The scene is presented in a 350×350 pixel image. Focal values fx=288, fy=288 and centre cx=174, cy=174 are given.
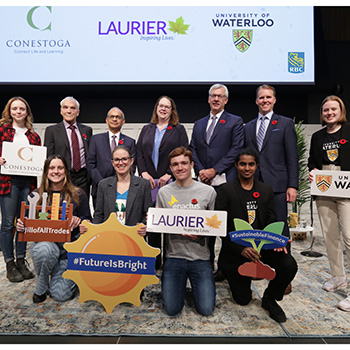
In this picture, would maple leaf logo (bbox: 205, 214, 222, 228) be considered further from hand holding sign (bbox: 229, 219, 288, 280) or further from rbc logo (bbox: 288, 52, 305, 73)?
rbc logo (bbox: 288, 52, 305, 73)

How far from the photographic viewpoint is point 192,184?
2.11 metres

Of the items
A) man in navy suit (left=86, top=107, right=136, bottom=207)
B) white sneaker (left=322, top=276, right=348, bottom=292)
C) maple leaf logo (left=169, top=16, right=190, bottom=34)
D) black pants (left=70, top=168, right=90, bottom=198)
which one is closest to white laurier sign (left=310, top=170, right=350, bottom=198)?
white sneaker (left=322, top=276, right=348, bottom=292)

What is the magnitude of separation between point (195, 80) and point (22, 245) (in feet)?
10.2

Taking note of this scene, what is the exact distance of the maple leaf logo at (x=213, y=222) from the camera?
1.88m

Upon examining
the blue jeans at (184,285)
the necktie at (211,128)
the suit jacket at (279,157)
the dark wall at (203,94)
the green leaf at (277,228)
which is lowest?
the blue jeans at (184,285)

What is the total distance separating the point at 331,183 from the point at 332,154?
0.24 meters

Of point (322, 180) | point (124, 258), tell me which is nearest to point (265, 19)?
point (322, 180)

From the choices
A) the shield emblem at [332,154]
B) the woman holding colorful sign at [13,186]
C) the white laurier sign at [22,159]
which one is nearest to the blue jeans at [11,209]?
the woman holding colorful sign at [13,186]

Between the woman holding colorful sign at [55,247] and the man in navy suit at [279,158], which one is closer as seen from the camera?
the woman holding colorful sign at [55,247]

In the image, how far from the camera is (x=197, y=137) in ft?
8.60

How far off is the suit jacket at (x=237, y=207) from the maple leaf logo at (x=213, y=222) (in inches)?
6.3

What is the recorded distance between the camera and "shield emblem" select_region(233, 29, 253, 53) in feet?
13.4

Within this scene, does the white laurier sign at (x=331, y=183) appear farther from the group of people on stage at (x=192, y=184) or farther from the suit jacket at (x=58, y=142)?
the suit jacket at (x=58, y=142)

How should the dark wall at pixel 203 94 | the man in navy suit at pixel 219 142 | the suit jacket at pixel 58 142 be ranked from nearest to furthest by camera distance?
1. the man in navy suit at pixel 219 142
2. the suit jacket at pixel 58 142
3. the dark wall at pixel 203 94
